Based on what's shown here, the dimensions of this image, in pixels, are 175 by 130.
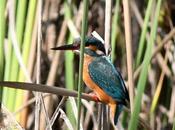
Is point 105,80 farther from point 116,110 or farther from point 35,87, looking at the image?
point 35,87

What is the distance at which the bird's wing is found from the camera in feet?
4.63

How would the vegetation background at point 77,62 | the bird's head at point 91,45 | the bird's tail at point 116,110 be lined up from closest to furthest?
the bird's head at point 91,45, the bird's tail at point 116,110, the vegetation background at point 77,62

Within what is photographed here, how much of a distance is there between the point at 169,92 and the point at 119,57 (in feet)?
0.98

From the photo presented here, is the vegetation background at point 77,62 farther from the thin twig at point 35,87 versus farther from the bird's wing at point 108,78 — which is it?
the thin twig at point 35,87

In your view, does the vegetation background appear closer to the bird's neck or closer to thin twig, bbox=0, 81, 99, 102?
the bird's neck

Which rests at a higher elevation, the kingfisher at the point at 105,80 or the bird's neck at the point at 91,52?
the bird's neck at the point at 91,52

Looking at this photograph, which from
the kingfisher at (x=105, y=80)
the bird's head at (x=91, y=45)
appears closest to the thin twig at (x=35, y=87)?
the bird's head at (x=91, y=45)

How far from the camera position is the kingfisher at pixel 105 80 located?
4.62 ft

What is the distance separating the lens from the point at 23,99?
1.87 m

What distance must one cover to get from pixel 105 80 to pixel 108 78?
2 cm

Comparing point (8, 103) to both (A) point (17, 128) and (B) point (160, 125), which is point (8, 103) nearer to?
(A) point (17, 128)

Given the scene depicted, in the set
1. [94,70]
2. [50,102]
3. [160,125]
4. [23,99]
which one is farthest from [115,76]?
[160,125]

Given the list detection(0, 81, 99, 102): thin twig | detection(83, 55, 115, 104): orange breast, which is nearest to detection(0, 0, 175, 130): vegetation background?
detection(83, 55, 115, 104): orange breast

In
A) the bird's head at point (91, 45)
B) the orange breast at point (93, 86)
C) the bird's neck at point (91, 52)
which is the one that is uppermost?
the bird's head at point (91, 45)
